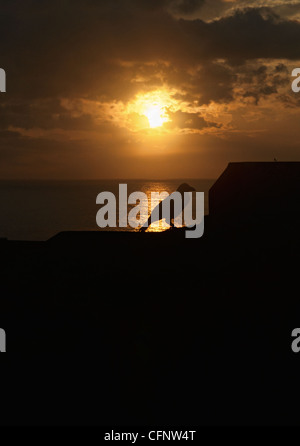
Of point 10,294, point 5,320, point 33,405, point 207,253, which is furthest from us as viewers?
point 207,253

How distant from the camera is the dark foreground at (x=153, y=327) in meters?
11.9

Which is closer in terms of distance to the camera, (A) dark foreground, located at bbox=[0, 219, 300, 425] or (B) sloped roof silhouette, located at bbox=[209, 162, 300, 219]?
(A) dark foreground, located at bbox=[0, 219, 300, 425]

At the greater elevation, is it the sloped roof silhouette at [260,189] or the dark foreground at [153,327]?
the sloped roof silhouette at [260,189]

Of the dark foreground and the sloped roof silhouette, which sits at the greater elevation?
the sloped roof silhouette

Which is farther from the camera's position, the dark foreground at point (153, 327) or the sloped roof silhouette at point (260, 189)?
the sloped roof silhouette at point (260, 189)

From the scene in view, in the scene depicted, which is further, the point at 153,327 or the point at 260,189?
the point at 260,189

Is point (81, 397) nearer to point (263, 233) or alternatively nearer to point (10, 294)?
point (10, 294)

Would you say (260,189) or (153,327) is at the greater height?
(260,189)

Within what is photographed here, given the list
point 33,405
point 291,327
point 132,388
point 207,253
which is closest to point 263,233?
point 207,253

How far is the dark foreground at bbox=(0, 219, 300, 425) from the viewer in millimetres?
11914

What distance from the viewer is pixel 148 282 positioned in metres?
18.0

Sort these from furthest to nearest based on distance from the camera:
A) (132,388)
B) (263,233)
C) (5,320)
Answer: (263,233)
(5,320)
(132,388)

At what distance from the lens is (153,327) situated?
1584cm

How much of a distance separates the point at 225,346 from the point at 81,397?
491 cm
